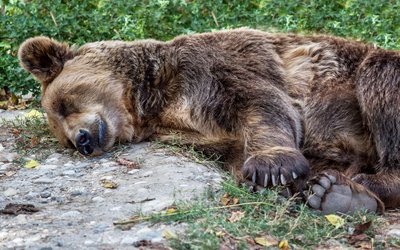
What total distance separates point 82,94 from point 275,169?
7.08ft

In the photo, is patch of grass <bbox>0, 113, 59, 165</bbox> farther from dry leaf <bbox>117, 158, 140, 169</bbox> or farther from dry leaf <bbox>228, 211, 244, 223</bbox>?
dry leaf <bbox>228, 211, 244, 223</bbox>

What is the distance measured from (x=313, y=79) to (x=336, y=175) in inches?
59.2

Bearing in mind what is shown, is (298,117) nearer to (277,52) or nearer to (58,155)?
(277,52)

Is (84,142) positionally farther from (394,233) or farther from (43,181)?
(394,233)

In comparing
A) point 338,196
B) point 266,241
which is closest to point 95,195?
point 266,241

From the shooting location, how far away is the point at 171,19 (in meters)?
10.3

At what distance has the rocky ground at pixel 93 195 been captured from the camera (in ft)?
15.7

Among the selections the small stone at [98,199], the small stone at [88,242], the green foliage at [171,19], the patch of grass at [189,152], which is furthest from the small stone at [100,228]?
the green foliage at [171,19]

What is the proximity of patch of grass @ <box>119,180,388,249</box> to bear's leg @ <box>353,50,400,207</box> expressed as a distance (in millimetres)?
572

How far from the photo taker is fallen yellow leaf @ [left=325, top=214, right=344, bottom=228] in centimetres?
518

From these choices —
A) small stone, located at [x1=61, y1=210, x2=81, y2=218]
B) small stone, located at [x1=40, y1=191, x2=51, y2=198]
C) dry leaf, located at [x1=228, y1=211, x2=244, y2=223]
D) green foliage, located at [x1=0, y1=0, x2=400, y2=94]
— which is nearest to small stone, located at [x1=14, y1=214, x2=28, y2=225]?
small stone, located at [x1=61, y1=210, x2=81, y2=218]

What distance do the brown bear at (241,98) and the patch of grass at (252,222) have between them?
51 cm

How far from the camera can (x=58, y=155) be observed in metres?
6.96

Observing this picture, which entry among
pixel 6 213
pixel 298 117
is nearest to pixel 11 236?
pixel 6 213
